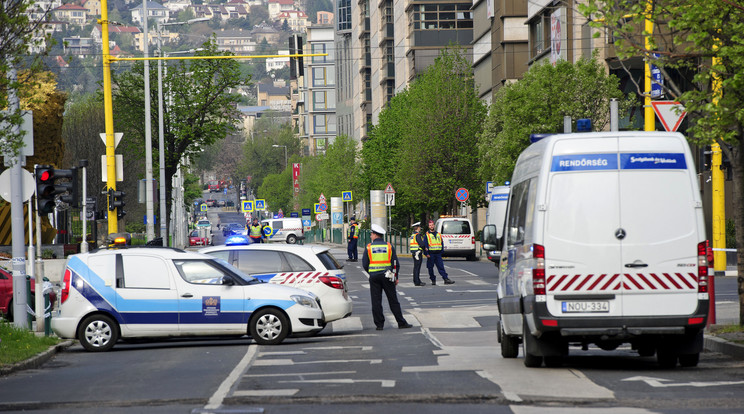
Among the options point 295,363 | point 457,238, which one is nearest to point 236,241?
point 295,363

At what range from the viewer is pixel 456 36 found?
88.9 meters

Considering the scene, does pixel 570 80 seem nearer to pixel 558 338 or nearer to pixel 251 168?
pixel 558 338

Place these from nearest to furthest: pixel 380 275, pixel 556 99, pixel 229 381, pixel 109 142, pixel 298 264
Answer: pixel 229 381 < pixel 380 275 < pixel 298 264 < pixel 109 142 < pixel 556 99

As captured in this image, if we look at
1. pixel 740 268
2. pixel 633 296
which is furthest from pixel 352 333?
pixel 633 296

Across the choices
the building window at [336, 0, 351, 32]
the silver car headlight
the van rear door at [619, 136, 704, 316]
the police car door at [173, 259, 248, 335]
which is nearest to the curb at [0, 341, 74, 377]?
the police car door at [173, 259, 248, 335]

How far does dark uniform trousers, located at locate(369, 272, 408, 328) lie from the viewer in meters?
20.3

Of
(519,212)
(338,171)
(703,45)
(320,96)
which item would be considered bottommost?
(519,212)

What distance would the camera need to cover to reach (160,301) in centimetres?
1797

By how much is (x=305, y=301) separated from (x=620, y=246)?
724cm

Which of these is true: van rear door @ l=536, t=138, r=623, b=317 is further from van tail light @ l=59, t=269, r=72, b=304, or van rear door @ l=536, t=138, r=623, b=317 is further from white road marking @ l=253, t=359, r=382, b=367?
van tail light @ l=59, t=269, r=72, b=304

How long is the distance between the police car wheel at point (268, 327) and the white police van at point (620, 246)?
21.4 ft

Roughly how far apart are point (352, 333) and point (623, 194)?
8551mm

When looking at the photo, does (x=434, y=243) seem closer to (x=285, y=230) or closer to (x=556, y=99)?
(x=556, y=99)

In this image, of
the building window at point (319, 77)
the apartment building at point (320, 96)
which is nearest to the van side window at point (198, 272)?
the apartment building at point (320, 96)
